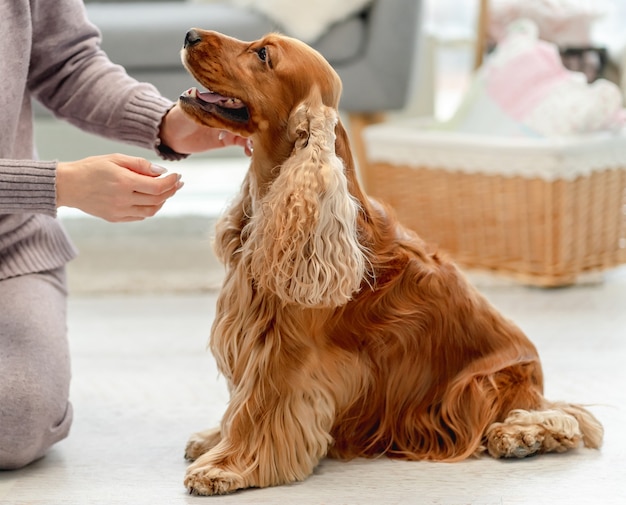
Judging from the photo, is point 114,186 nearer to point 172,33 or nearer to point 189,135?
point 189,135

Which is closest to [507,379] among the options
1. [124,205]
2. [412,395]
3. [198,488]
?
[412,395]

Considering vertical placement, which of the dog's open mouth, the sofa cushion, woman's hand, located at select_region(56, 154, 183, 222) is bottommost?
the sofa cushion

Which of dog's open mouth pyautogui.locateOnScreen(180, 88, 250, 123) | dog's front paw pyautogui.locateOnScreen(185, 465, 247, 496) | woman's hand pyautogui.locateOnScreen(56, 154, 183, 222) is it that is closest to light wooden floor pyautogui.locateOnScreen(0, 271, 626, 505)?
dog's front paw pyautogui.locateOnScreen(185, 465, 247, 496)

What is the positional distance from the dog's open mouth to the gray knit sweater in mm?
247

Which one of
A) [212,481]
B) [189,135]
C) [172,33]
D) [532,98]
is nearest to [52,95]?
[189,135]

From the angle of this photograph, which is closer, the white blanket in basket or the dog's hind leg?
the dog's hind leg

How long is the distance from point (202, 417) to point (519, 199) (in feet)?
4.02

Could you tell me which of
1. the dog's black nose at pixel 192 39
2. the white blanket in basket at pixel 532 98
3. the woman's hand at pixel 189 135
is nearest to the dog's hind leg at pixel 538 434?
the woman's hand at pixel 189 135

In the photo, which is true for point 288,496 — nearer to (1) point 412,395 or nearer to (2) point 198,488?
(2) point 198,488

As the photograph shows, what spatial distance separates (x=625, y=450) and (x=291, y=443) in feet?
1.77

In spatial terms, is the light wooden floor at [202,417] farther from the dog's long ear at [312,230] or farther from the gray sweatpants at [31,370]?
the dog's long ear at [312,230]

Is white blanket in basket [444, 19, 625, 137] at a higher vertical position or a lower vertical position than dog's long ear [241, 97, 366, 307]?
lower

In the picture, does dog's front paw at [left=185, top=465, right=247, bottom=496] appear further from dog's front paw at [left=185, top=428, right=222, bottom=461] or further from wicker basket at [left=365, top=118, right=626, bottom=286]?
wicker basket at [left=365, top=118, right=626, bottom=286]

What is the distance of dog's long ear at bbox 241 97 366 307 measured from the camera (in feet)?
4.41
